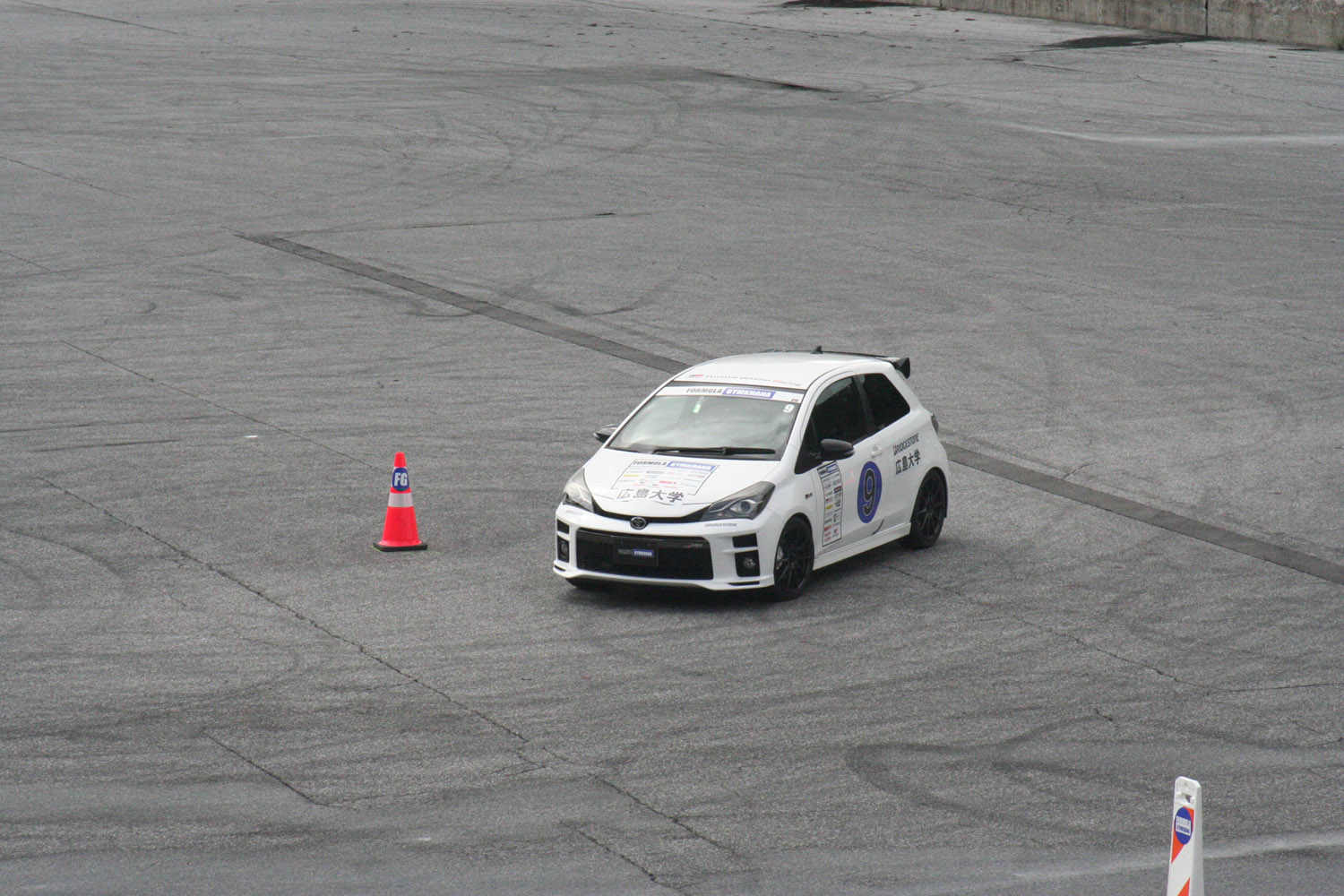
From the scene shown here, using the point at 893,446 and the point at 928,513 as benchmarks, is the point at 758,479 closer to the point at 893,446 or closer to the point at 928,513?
the point at 893,446

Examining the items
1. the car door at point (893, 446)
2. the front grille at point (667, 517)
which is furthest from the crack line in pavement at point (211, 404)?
the car door at point (893, 446)

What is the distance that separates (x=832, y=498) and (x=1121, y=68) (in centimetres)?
3288

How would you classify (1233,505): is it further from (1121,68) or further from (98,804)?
(1121,68)

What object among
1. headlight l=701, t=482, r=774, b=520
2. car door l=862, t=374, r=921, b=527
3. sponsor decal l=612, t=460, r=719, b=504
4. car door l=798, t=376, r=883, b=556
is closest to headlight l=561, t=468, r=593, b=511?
sponsor decal l=612, t=460, r=719, b=504

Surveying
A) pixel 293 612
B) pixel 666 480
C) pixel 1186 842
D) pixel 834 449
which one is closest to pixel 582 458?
pixel 666 480

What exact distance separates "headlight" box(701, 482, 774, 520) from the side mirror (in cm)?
65

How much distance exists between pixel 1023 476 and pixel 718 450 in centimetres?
427

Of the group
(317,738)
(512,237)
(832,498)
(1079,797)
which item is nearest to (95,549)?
(317,738)

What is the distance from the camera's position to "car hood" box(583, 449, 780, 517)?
11.9 meters

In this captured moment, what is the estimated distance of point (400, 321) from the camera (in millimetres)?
21312

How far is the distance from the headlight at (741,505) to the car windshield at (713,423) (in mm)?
415

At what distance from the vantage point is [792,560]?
12148 mm

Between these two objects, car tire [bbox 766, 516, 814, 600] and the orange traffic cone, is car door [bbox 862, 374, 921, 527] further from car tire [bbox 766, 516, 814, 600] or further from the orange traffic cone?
the orange traffic cone

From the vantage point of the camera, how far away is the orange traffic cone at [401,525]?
Result: 13031 millimetres
